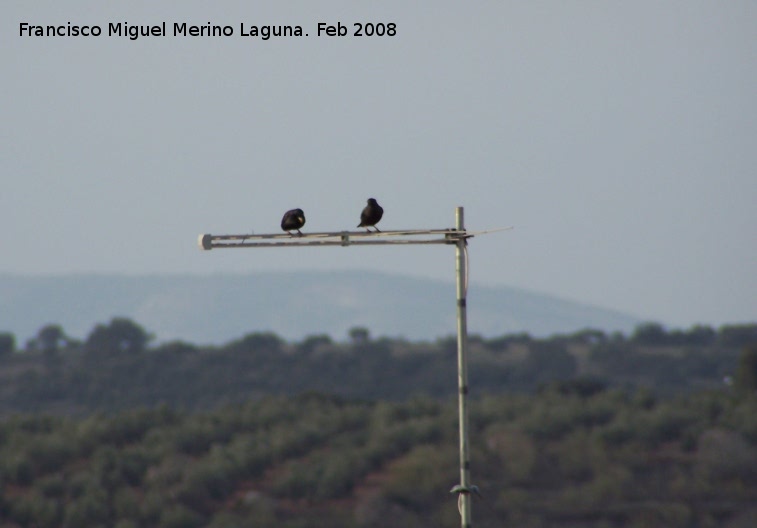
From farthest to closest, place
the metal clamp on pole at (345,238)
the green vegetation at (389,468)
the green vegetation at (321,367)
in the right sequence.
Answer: the green vegetation at (321,367) → the green vegetation at (389,468) → the metal clamp on pole at (345,238)

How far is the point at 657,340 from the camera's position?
94250 mm

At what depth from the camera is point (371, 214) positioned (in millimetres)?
14641

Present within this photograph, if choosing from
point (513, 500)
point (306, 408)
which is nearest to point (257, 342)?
point (306, 408)

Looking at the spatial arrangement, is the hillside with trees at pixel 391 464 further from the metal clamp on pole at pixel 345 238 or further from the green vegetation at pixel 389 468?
the metal clamp on pole at pixel 345 238

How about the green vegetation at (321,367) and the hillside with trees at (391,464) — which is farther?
the green vegetation at (321,367)

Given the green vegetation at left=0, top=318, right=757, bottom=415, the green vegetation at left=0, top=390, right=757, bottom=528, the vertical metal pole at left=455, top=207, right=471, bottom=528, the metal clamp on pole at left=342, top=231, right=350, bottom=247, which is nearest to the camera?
the vertical metal pole at left=455, top=207, right=471, bottom=528

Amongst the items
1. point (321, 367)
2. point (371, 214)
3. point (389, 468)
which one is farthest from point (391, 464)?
point (321, 367)

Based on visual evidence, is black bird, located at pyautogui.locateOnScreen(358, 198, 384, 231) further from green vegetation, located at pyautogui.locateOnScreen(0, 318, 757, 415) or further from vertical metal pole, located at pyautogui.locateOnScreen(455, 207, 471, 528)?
green vegetation, located at pyautogui.locateOnScreen(0, 318, 757, 415)

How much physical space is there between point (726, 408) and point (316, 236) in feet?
110

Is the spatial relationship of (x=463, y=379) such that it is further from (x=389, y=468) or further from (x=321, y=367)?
(x=321, y=367)

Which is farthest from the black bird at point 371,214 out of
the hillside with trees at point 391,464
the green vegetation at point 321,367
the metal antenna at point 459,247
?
the green vegetation at point 321,367

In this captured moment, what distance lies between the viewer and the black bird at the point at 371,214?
48.0ft

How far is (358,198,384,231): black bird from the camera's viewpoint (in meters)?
14.6

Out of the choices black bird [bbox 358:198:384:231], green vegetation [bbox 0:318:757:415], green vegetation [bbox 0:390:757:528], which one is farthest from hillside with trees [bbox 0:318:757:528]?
green vegetation [bbox 0:318:757:415]
